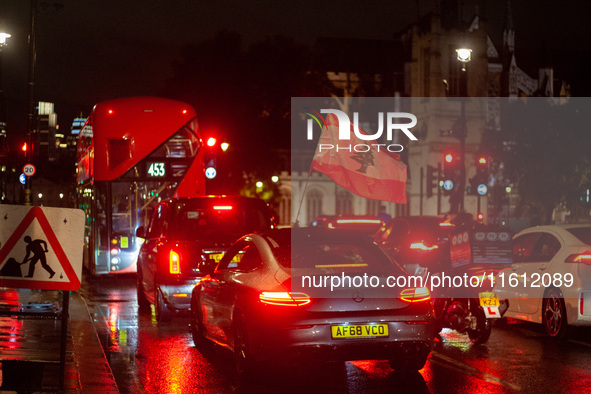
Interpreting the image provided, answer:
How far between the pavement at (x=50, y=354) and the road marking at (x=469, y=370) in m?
3.45

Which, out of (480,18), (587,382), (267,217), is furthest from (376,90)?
(587,382)

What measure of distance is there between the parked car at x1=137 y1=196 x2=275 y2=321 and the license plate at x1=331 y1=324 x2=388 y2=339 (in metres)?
4.06

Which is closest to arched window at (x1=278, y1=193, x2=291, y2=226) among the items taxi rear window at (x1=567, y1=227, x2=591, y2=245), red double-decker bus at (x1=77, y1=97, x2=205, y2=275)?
red double-decker bus at (x1=77, y1=97, x2=205, y2=275)

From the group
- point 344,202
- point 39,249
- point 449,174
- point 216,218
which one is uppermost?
point 449,174

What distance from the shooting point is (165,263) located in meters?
13.2

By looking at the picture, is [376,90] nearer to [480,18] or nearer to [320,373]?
[480,18]

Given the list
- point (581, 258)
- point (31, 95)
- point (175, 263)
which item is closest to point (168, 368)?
point (175, 263)

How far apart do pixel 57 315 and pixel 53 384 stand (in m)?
1.07

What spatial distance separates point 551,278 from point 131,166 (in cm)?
1136

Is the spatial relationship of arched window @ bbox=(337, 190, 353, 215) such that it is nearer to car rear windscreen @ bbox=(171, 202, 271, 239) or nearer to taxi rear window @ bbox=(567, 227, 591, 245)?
car rear windscreen @ bbox=(171, 202, 271, 239)

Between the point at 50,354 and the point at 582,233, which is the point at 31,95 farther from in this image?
the point at 582,233

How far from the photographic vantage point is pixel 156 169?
67.8 feet

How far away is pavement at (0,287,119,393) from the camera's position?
7133mm

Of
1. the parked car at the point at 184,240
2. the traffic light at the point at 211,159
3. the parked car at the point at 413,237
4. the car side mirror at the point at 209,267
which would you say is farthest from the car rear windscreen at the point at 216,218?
the traffic light at the point at 211,159
